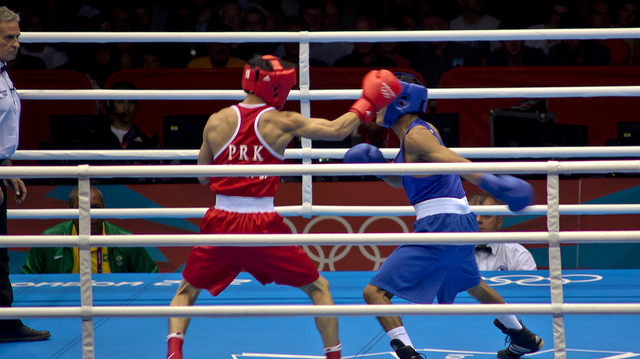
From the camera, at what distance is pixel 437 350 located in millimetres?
3033

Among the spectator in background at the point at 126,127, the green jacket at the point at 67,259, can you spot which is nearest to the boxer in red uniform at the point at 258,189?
the green jacket at the point at 67,259

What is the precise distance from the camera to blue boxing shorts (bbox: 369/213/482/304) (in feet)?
9.30

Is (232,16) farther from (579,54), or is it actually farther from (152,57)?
(579,54)

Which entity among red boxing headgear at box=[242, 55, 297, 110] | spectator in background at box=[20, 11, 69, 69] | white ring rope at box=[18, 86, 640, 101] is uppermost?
spectator in background at box=[20, 11, 69, 69]

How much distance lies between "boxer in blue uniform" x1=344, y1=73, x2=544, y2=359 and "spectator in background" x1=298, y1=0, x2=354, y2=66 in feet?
14.8

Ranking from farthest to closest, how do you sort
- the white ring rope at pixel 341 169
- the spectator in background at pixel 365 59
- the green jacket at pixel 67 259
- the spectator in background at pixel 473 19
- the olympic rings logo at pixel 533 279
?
the spectator in background at pixel 473 19, the spectator in background at pixel 365 59, the green jacket at pixel 67 259, the olympic rings logo at pixel 533 279, the white ring rope at pixel 341 169

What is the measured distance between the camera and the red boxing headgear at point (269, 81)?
2838 mm

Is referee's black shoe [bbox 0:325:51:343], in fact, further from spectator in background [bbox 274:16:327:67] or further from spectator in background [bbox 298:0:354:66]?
spectator in background [bbox 298:0:354:66]

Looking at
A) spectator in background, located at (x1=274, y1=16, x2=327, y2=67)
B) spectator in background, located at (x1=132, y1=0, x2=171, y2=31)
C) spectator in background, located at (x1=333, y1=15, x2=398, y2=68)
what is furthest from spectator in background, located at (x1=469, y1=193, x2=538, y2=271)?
spectator in background, located at (x1=132, y1=0, x2=171, y2=31)

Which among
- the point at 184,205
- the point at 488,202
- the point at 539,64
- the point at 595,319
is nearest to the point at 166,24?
the point at 184,205

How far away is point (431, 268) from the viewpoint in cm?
286

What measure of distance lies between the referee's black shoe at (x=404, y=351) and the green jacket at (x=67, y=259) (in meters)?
2.34

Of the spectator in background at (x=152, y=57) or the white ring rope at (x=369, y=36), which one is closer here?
the white ring rope at (x=369, y=36)

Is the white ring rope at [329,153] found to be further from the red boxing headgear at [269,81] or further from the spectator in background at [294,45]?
the spectator in background at [294,45]
